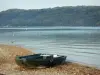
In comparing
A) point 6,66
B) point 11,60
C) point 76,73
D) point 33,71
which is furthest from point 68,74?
point 11,60

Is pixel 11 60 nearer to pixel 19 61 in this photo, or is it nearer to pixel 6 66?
pixel 6 66

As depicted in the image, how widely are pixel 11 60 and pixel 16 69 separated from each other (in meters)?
5.86

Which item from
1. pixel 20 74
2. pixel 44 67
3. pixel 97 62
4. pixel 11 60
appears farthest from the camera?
pixel 97 62

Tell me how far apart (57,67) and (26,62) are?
2.95m

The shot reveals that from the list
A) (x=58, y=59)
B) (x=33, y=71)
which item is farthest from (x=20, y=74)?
(x=58, y=59)

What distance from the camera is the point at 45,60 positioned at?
27.7 m

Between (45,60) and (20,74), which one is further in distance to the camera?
(45,60)

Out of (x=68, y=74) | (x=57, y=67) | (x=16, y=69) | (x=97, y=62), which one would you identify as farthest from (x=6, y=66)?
(x=97, y=62)

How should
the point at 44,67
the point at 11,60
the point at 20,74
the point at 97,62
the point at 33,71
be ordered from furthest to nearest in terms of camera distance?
the point at 97,62, the point at 11,60, the point at 44,67, the point at 33,71, the point at 20,74

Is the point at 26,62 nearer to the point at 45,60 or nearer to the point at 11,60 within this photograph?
Answer: the point at 45,60

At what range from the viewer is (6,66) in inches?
1137

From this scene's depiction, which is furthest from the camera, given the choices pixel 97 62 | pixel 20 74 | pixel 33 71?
pixel 97 62

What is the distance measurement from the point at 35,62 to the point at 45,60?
0.89m

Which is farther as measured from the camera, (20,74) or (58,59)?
(58,59)
